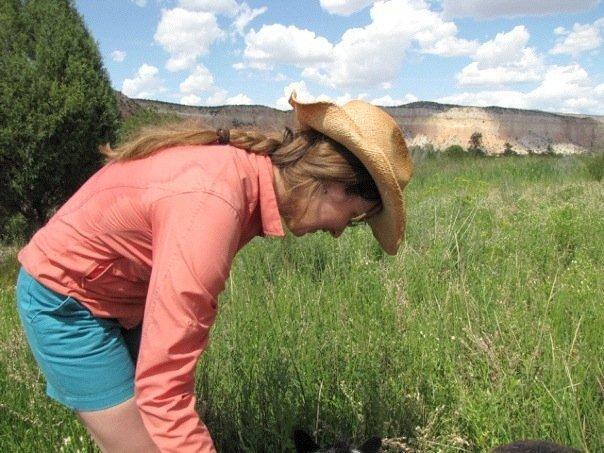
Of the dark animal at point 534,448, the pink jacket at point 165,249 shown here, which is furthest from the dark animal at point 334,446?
the pink jacket at point 165,249

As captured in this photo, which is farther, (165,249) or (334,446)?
(334,446)

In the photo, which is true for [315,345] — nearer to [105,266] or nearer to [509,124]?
[105,266]

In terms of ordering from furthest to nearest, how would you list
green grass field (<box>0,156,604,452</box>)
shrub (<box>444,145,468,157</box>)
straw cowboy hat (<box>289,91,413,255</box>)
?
shrub (<box>444,145,468,157</box>)
green grass field (<box>0,156,604,452</box>)
straw cowboy hat (<box>289,91,413,255</box>)

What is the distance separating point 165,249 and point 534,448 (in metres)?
1.40

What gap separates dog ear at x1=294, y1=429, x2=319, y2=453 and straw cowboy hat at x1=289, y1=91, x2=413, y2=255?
787 millimetres

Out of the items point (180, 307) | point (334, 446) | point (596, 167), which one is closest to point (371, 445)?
point (334, 446)

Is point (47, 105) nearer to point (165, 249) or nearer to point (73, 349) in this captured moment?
point (73, 349)

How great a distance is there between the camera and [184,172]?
1.66m

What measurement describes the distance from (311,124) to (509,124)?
25671 mm

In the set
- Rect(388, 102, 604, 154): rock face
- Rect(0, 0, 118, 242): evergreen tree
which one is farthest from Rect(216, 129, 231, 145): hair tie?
Rect(388, 102, 604, 154): rock face

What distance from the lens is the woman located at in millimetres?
1529

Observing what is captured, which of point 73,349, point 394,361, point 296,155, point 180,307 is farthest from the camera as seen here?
point 394,361

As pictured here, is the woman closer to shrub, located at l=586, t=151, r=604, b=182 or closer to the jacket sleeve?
the jacket sleeve

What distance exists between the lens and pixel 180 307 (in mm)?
1502
